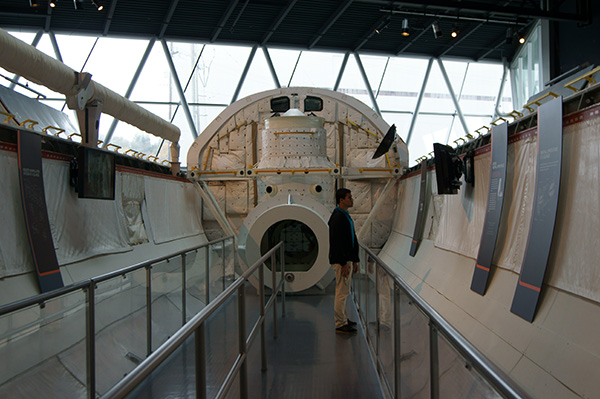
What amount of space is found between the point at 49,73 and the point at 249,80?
38.6 ft

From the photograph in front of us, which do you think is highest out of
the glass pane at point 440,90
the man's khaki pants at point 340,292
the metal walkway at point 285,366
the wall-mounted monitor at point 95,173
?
the glass pane at point 440,90

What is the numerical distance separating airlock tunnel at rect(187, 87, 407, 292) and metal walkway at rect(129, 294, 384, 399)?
1605 mm

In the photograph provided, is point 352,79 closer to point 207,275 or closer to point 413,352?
point 207,275

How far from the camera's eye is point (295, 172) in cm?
710

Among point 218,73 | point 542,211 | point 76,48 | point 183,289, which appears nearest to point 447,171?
point 542,211

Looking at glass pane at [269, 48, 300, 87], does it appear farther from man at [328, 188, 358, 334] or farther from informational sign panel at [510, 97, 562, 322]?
informational sign panel at [510, 97, 562, 322]

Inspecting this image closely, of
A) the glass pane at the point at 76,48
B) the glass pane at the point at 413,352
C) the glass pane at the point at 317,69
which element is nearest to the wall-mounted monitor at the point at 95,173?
the glass pane at the point at 413,352

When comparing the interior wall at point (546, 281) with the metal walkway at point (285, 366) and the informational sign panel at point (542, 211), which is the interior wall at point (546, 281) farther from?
the metal walkway at point (285, 366)

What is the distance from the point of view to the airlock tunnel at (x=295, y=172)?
6.47 meters

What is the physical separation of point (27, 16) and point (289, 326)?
1325 cm

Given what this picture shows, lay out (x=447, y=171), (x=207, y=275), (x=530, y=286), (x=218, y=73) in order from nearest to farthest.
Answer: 1. (x=530, y=286)
2. (x=447, y=171)
3. (x=207, y=275)
4. (x=218, y=73)

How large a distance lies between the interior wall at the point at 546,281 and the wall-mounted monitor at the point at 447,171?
0.21m

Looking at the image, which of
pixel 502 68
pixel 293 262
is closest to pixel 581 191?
pixel 293 262

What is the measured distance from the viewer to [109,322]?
3113mm
